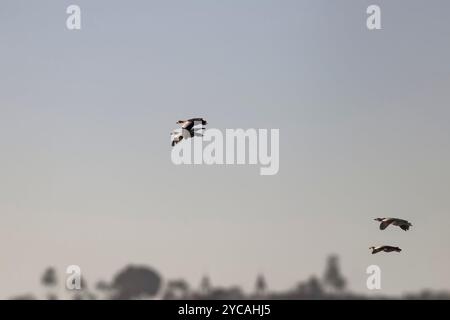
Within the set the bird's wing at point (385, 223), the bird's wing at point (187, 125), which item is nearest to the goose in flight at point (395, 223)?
the bird's wing at point (385, 223)

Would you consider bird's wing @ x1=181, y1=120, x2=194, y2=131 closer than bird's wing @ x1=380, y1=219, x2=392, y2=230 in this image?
Yes

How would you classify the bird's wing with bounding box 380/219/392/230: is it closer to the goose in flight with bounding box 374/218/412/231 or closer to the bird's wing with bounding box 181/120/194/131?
the goose in flight with bounding box 374/218/412/231

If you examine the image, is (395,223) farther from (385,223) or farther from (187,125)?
(187,125)

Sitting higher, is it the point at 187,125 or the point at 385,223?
the point at 187,125

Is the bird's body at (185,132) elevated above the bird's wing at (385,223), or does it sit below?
above

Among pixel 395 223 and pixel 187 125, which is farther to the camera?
pixel 395 223

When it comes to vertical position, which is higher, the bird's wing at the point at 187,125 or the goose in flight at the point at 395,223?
the bird's wing at the point at 187,125

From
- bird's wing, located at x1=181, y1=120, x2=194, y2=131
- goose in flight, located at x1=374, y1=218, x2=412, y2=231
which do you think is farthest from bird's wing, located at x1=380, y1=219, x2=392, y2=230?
bird's wing, located at x1=181, y1=120, x2=194, y2=131

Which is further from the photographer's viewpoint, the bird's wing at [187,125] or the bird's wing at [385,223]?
the bird's wing at [385,223]

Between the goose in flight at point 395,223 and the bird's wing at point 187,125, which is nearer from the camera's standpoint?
the bird's wing at point 187,125

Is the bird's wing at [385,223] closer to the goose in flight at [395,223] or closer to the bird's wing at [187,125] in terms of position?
the goose in flight at [395,223]

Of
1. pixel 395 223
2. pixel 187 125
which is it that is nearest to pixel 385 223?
pixel 395 223

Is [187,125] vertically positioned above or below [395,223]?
above
